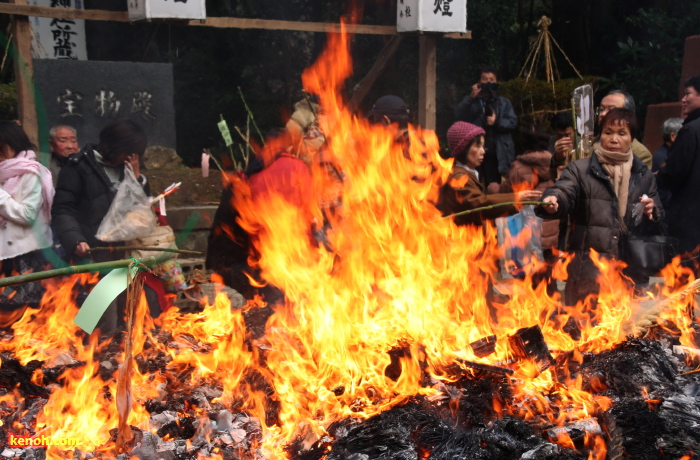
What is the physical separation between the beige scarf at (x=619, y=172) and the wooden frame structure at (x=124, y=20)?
3864 millimetres

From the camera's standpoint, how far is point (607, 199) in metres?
5.44

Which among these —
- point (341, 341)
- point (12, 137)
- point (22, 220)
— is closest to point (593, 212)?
point (341, 341)

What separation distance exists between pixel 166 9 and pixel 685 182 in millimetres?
5929

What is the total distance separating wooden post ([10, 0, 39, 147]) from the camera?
285 inches

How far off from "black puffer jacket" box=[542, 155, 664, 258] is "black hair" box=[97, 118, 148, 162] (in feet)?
Answer: 12.3

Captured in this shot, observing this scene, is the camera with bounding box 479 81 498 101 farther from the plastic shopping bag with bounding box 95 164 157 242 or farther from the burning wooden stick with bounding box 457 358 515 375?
→ the burning wooden stick with bounding box 457 358 515 375

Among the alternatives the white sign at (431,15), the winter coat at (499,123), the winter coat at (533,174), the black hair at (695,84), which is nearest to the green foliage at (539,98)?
the winter coat at (499,123)

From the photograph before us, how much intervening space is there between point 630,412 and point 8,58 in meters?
12.8

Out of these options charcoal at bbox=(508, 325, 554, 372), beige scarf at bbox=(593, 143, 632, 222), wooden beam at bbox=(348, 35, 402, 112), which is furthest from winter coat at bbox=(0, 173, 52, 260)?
wooden beam at bbox=(348, 35, 402, 112)

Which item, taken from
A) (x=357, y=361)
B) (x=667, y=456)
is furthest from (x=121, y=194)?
(x=667, y=456)

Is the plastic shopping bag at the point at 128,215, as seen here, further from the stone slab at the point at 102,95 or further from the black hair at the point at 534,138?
the black hair at the point at 534,138

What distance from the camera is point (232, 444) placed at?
3365mm

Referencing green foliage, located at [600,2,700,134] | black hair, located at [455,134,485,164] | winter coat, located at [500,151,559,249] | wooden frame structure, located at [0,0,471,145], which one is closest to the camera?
black hair, located at [455,134,485,164]

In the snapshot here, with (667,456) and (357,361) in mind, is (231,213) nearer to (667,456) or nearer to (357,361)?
(357,361)
